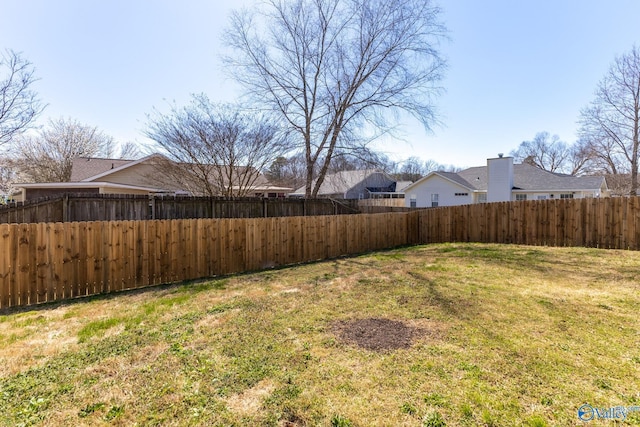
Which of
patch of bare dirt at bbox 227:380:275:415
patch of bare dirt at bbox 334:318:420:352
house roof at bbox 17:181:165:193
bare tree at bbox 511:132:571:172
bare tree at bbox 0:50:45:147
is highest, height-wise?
bare tree at bbox 511:132:571:172

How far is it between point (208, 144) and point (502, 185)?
17458 mm

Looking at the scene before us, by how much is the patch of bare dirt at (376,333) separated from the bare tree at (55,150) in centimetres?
2807

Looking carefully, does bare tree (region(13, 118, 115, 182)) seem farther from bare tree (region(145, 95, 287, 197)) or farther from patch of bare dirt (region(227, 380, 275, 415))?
patch of bare dirt (region(227, 380, 275, 415))

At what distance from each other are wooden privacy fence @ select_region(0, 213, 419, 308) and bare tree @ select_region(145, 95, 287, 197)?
4.64m

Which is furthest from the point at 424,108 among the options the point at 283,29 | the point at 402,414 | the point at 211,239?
the point at 402,414

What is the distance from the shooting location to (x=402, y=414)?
2082 millimetres

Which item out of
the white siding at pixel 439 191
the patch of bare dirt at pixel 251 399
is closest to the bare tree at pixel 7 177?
the patch of bare dirt at pixel 251 399

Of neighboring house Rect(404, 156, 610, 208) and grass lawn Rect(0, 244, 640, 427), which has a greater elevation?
neighboring house Rect(404, 156, 610, 208)

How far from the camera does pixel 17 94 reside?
9.96 meters

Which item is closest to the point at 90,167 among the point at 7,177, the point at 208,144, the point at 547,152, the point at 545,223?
the point at 208,144

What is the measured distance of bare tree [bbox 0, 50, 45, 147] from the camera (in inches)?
376

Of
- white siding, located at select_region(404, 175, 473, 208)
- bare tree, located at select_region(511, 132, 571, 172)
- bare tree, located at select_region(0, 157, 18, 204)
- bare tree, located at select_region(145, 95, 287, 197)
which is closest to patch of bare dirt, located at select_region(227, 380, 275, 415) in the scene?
bare tree, located at select_region(145, 95, 287, 197)

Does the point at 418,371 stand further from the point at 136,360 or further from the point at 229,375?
the point at 136,360

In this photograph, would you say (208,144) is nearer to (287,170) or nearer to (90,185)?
(287,170)
